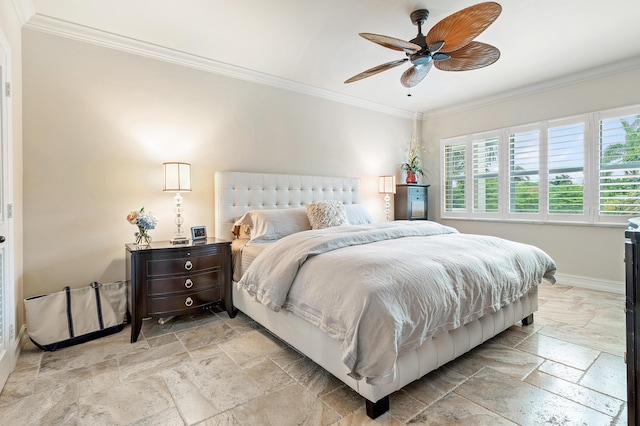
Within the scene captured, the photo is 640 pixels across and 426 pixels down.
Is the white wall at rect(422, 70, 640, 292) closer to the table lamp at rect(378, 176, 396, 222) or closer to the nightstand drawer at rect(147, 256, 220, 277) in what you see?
the table lamp at rect(378, 176, 396, 222)

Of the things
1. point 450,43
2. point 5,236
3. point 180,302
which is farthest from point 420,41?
point 5,236

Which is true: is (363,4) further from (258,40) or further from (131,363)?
(131,363)

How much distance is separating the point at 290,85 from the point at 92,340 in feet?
11.2

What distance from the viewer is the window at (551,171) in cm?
360

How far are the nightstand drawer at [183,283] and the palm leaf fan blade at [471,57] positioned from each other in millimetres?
2783

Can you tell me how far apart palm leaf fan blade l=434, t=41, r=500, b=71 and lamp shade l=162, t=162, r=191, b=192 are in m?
2.52

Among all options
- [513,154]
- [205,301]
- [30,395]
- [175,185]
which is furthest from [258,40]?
[513,154]

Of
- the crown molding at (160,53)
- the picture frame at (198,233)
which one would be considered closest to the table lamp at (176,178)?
the picture frame at (198,233)

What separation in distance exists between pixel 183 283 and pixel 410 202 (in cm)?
370

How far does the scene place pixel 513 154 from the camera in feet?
14.8

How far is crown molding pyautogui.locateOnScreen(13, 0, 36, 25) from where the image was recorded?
7.57 feet

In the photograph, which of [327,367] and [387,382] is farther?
[327,367]

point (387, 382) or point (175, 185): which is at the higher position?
point (175, 185)

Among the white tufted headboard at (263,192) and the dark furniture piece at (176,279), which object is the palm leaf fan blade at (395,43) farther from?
the dark furniture piece at (176,279)
